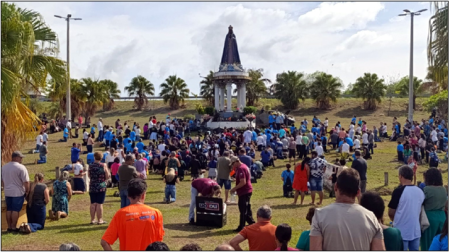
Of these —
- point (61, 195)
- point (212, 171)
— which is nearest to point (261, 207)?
point (61, 195)

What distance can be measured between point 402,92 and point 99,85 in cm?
4126

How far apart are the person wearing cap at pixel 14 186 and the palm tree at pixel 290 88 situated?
45.3 meters

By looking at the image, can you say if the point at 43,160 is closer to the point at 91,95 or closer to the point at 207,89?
the point at 91,95

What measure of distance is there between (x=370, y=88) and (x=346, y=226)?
49.3 metres

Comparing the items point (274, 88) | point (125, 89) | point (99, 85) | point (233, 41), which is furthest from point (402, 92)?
point (99, 85)

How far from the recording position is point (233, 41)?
4719 cm

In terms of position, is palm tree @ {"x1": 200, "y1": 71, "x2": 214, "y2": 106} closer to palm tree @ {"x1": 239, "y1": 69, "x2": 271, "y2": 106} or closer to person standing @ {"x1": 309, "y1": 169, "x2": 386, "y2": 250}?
palm tree @ {"x1": 239, "y1": 69, "x2": 271, "y2": 106}

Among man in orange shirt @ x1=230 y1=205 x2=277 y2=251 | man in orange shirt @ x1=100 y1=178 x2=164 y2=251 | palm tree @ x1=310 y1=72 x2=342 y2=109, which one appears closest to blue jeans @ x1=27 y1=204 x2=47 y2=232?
man in orange shirt @ x1=100 y1=178 x2=164 y2=251

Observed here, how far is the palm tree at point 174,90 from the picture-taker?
55188 millimetres

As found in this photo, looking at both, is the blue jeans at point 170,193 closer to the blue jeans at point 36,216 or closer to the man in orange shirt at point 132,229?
the blue jeans at point 36,216

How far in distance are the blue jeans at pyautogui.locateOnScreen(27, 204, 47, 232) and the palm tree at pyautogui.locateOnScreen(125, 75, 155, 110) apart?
4749 centimetres

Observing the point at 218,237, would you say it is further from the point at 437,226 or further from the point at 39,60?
the point at 39,60

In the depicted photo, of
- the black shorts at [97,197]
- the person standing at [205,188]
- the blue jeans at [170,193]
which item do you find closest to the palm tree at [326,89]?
the blue jeans at [170,193]

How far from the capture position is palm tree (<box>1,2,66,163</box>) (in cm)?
994
